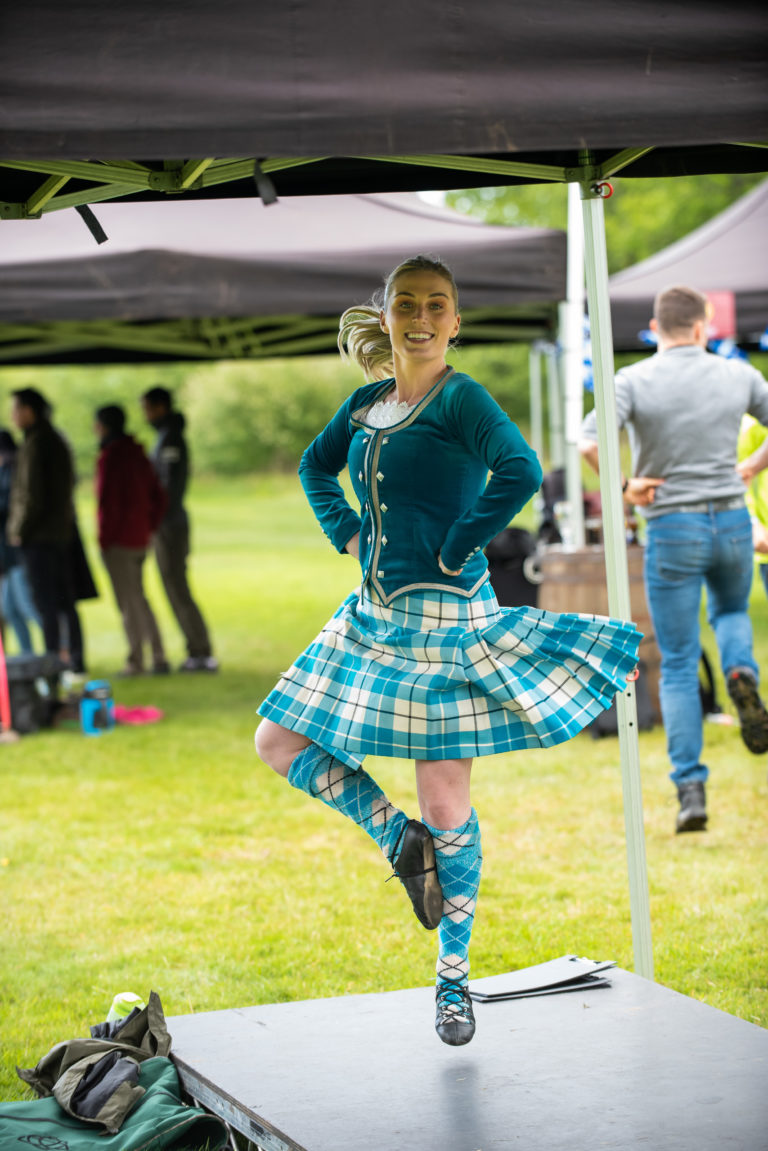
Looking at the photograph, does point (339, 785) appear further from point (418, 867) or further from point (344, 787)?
point (418, 867)

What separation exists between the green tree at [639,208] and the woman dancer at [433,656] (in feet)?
77.2

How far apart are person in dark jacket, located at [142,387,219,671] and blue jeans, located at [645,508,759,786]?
17.5 feet

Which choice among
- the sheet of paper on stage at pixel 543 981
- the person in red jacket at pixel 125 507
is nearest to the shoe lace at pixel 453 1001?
the sheet of paper on stage at pixel 543 981

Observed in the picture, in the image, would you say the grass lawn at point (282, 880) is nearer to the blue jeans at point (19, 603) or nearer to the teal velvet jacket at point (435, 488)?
the teal velvet jacket at point (435, 488)

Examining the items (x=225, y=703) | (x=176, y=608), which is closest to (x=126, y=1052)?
(x=225, y=703)

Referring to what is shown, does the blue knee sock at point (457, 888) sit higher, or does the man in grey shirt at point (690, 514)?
the man in grey shirt at point (690, 514)

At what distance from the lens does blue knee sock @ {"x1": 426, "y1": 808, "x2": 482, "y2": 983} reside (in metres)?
2.88

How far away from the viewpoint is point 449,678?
2824 mm

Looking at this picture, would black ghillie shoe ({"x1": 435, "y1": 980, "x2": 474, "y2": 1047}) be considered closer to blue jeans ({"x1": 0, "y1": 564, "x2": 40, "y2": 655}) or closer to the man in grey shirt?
the man in grey shirt

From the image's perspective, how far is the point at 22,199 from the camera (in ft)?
10.9

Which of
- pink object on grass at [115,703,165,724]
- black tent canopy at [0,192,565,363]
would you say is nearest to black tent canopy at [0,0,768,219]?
black tent canopy at [0,192,565,363]

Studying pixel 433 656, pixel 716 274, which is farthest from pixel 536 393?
pixel 433 656

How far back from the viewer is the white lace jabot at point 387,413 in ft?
9.70

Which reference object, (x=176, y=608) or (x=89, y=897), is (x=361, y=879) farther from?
(x=176, y=608)
